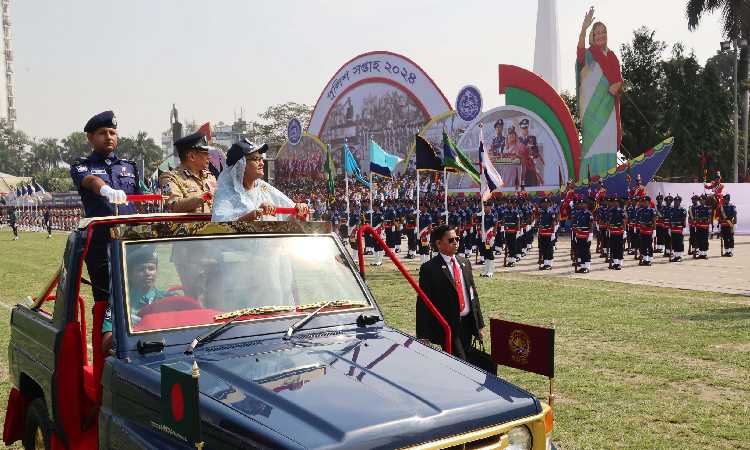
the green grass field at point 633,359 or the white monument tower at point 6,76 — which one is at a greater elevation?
the white monument tower at point 6,76

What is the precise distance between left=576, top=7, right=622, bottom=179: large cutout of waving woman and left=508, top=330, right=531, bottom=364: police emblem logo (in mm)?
28655

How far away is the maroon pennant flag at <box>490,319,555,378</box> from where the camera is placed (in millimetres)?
3934

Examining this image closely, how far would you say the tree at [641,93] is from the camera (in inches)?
→ 1767

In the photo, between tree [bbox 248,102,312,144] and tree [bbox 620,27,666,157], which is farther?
tree [bbox 248,102,312,144]

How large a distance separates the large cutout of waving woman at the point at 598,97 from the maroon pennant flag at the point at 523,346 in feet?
94.0


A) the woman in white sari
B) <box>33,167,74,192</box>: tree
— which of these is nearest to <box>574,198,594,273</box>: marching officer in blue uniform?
the woman in white sari

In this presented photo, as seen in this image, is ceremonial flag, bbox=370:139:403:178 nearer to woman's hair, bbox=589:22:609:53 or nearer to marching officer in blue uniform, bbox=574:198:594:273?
marching officer in blue uniform, bbox=574:198:594:273

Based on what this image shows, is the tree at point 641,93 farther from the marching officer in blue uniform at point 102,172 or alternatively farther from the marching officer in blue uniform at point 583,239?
the marching officer in blue uniform at point 102,172

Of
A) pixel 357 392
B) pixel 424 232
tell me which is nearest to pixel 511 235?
pixel 424 232

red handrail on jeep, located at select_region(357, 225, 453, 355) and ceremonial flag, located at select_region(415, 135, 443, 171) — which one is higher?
ceremonial flag, located at select_region(415, 135, 443, 171)

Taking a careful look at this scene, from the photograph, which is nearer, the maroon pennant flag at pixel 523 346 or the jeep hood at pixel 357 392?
the jeep hood at pixel 357 392

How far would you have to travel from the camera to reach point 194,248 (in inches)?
147

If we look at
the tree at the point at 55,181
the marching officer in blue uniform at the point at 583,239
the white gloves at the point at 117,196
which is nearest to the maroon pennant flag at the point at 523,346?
the white gloves at the point at 117,196

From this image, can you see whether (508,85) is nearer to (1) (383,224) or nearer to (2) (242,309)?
(1) (383,224)
